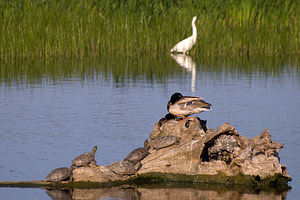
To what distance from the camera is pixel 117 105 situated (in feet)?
50.1

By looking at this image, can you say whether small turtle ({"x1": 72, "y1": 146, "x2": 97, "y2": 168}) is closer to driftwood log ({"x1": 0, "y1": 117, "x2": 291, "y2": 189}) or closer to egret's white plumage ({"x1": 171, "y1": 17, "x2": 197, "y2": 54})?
driftwood log ({"x1": 0, "y1": 117, "x2": 291, "y2": 189})

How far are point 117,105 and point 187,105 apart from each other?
220 inches

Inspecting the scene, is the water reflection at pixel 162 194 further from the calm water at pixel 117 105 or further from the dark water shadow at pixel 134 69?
the dark water shadow at pixel 134 69

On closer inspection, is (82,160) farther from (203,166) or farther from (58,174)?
(203,166)

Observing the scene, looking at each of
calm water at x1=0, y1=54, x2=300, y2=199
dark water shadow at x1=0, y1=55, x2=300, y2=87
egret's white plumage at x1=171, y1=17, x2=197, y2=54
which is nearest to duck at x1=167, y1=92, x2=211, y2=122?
calm water at x1=0, y1=54, x2=300, y2=199

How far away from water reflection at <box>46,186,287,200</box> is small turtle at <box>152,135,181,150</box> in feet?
2.61

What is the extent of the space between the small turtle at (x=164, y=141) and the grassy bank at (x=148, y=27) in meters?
15.0

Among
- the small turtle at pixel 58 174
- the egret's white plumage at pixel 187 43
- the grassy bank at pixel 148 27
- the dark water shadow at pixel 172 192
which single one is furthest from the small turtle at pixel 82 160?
the egret's white plumage at pixel 187 43

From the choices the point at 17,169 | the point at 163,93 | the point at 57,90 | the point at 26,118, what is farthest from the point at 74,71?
the point at 17,169

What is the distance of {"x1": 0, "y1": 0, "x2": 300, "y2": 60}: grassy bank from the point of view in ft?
78.5

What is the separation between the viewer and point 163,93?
16844mm

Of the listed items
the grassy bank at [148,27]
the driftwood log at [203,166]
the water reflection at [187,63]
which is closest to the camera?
the driftwood log at [203,166]

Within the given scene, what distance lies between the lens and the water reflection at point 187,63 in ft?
64.0

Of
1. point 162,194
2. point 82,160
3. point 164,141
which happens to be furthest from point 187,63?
A: point 162,194
